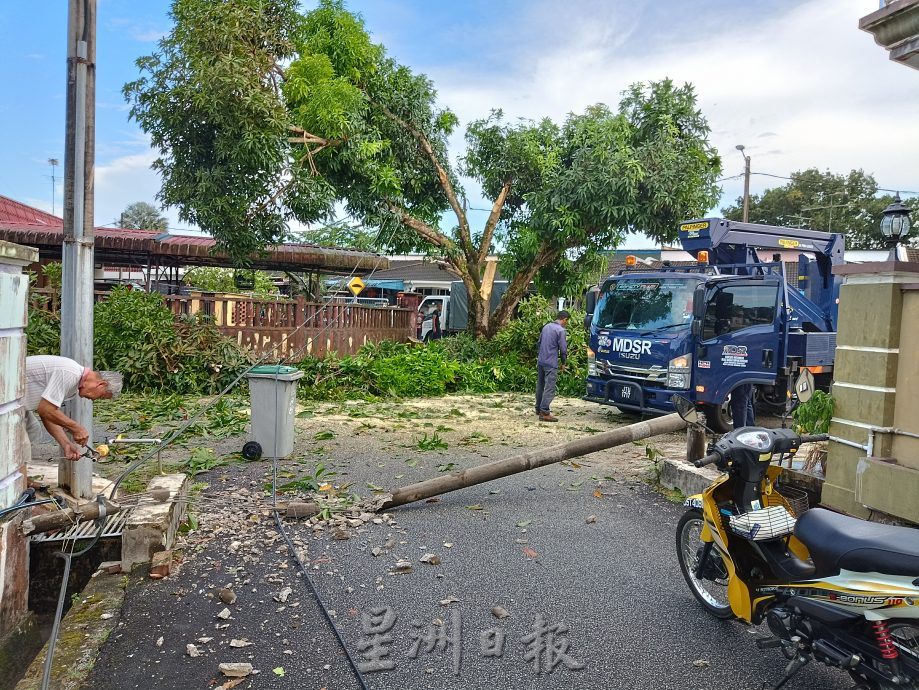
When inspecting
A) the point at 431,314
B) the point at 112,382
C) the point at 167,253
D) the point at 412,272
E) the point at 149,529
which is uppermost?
the point at 412,272

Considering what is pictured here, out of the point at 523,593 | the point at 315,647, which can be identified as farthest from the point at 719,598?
the point at 315,647

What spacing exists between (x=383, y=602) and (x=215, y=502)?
108 inches

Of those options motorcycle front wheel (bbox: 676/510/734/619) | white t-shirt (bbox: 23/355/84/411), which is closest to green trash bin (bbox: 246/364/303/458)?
white t-shirt (bbox: 23/355/84/411)

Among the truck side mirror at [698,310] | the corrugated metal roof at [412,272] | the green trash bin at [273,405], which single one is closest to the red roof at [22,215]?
the corrugated metal roof at [412,272]

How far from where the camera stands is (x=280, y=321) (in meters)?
16.1

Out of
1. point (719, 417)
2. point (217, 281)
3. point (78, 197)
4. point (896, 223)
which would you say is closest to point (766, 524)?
point (896, 223)

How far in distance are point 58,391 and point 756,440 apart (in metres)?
4.89

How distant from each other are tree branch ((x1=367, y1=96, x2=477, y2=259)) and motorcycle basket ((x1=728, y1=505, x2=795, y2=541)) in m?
14.2

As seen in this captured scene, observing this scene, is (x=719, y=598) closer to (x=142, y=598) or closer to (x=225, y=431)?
(x=142, y=598)

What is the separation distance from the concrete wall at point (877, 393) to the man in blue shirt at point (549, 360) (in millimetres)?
6630

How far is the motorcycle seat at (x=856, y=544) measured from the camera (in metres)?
2.83

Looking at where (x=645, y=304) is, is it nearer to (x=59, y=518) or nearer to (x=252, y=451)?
(x=252, y=451)

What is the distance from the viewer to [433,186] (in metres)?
17.6

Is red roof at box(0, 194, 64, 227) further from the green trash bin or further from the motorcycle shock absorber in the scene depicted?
the motorcycle shock absorber
